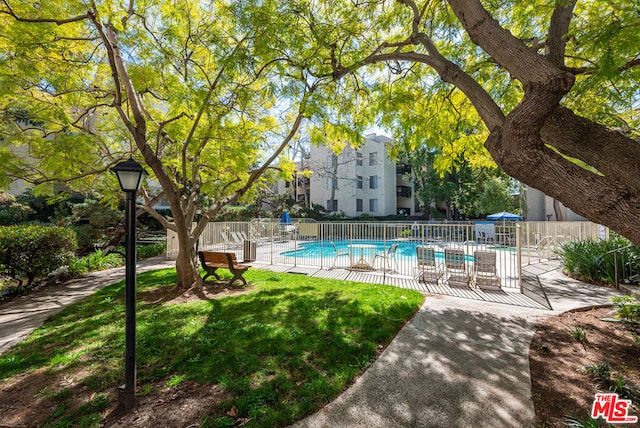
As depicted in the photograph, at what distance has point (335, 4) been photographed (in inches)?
245

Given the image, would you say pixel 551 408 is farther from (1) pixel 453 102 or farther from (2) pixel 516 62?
(1) pixel 453 102

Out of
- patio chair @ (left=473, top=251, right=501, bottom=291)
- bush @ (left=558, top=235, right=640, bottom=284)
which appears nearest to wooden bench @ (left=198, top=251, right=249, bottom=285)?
patio chair @ (left=473, top=251, right=501, bottom=291)

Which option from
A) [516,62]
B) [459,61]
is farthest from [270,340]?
[459,61]

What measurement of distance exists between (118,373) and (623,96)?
35.2 feet

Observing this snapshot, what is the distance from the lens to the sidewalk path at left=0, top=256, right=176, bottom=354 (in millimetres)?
5098

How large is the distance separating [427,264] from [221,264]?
6.56m

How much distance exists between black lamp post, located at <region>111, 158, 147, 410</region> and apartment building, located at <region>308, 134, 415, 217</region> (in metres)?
28.2

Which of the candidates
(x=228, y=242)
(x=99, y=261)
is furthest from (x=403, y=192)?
(x=99, y=261)

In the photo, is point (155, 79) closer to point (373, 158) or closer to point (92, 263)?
point (92, 263)

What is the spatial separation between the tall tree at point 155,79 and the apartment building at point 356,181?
23.9m

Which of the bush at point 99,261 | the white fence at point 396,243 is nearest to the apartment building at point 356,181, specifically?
the white fence at point 396,243

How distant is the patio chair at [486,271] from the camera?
7738 millimetres

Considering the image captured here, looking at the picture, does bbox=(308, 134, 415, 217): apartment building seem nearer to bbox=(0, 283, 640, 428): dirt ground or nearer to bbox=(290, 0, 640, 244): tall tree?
bbox=(290, 0, 640, 244): tall tree

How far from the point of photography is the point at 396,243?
478 inches
